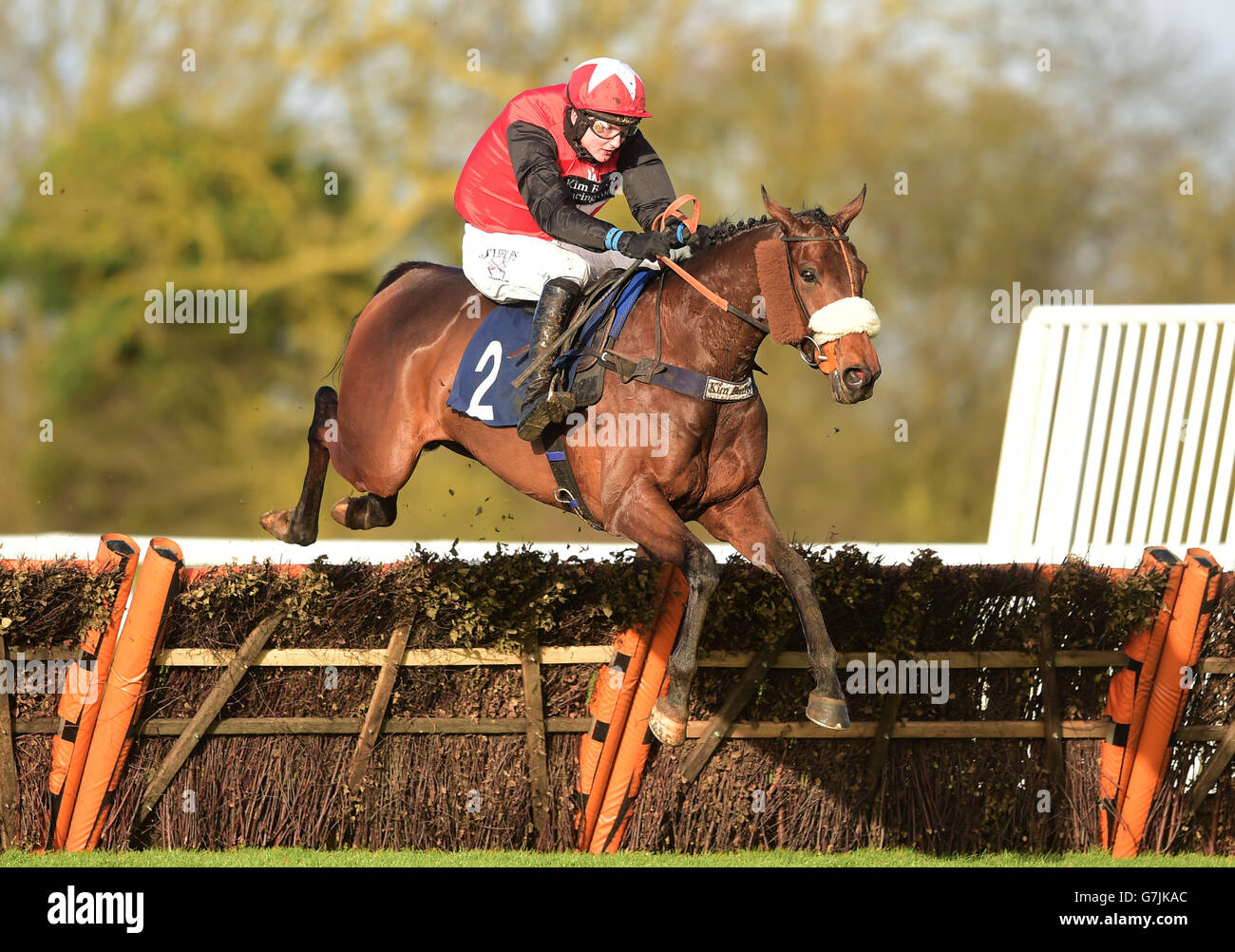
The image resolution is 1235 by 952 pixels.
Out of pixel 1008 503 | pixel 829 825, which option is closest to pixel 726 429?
pixel 829 825

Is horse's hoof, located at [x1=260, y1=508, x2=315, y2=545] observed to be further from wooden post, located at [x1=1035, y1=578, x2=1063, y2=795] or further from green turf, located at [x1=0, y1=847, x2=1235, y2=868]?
wooden post, located at [x1=1035, y1=578, x2=1063, y2=795]

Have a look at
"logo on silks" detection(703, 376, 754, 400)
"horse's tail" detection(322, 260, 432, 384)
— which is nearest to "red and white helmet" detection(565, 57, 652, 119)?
"logo on silks" detection(703, 376, 754, 400)

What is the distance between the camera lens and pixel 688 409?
5.25 m

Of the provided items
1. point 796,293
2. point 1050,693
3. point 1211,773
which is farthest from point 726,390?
point 1211,773

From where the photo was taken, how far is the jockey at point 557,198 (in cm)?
538

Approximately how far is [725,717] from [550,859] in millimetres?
972

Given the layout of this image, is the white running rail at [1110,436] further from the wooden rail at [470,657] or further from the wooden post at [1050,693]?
the wooden rail at [470,657]

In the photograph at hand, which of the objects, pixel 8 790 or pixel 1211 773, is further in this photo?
pixel 1211 773

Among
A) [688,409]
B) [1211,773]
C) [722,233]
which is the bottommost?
[1211,773]

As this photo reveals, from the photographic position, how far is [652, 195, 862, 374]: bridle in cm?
480

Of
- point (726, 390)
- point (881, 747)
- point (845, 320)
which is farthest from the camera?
point (881, 747)

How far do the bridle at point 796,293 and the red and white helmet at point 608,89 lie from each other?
41cm

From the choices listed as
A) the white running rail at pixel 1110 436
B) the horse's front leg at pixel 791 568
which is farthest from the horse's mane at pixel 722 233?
the white running rail at pixel 1110 436

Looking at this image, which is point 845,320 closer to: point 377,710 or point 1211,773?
point 377,710
